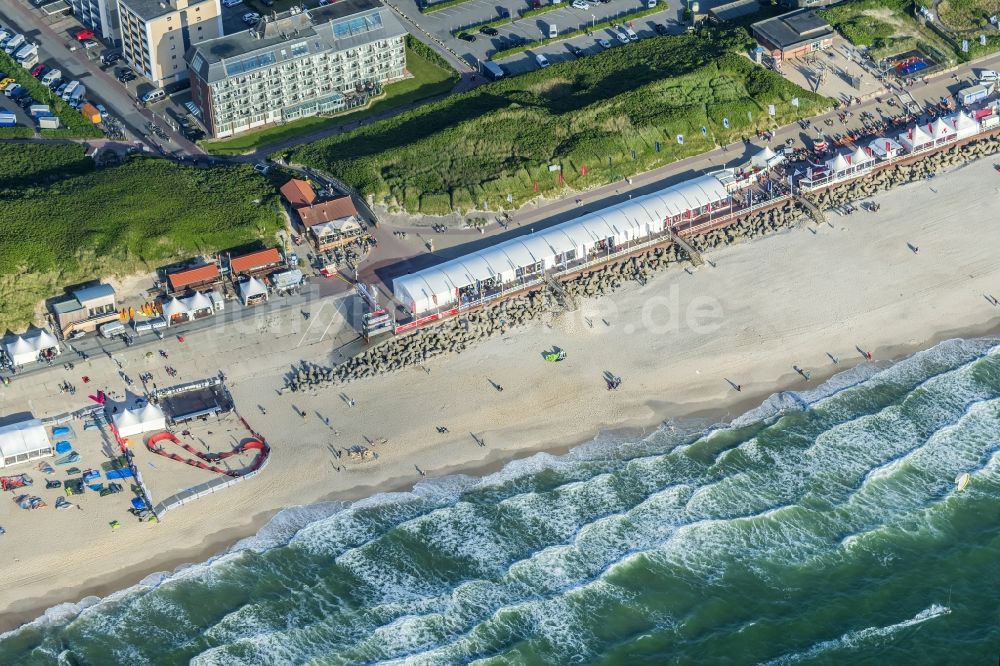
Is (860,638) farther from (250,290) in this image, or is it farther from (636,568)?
(250,290)

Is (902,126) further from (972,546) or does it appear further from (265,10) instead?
(265,10)

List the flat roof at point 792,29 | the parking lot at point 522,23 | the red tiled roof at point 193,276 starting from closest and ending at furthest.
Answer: the red tiled roof at point 193,276, the flat roof at point 792,29, the parking lot at point 522,23

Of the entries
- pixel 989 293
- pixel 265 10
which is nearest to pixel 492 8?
pixel 265 10

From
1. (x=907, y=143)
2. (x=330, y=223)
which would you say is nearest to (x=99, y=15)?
(x=330, y=223)

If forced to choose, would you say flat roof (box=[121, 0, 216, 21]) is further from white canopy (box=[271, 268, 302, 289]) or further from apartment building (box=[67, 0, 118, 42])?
white canopy (box=[271, 268, 302, 289])

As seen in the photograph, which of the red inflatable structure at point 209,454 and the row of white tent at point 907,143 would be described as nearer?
the red inflatable structure at point 209,454

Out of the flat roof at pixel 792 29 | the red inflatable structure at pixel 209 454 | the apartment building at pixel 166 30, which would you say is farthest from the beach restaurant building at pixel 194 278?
the flat roof at pixel 792 29

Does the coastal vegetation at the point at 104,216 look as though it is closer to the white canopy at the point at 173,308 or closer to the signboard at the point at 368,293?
the white canopy at the point at 173,308
